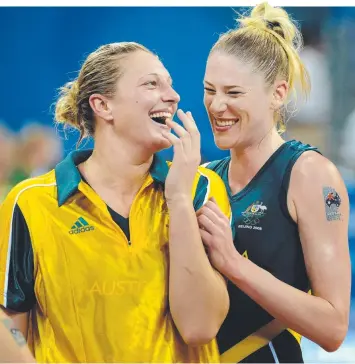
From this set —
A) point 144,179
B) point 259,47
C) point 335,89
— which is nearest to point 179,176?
point 144,179

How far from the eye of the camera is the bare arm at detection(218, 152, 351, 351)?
189 cm

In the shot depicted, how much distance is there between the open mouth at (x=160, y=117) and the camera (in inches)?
69.8

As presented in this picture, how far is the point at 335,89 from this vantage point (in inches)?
112

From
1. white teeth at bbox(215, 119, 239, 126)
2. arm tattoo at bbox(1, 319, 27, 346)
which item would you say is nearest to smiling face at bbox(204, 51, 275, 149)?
white teeth at bbox(215, 119, 239, 126)

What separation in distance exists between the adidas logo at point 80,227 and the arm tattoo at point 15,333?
0.28 metres

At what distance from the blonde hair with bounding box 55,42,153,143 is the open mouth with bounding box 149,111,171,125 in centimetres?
12

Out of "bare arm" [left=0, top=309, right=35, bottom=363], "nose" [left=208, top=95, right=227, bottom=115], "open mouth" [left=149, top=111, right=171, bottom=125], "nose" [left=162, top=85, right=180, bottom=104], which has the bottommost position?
"bare arm" [left=0, top=309, right=35, bottom=363]

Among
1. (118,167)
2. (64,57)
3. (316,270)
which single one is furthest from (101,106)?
(64,57)

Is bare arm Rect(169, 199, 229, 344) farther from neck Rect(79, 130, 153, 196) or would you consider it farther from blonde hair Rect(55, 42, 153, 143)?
blonde hair Rect(55, 42, 153, 143)

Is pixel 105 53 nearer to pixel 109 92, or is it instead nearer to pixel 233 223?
pixel 109 92

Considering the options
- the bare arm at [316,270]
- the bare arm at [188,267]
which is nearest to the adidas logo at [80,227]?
the bare arm at [188,267]

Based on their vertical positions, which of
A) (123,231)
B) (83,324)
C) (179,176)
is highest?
(179,176)

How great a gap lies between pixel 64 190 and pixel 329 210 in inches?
30.0
